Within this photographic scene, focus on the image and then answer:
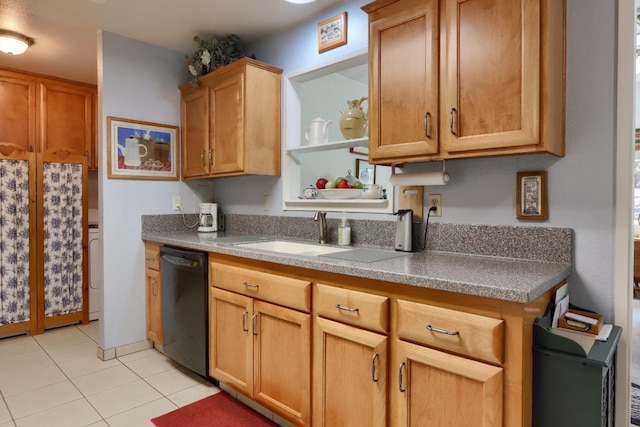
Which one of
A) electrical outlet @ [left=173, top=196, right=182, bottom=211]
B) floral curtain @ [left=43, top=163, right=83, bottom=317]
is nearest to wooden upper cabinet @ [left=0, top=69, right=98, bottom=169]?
floral curtain @ [left=43, top=163, right=83, bottom=317]

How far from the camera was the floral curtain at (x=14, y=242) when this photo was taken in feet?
10.5

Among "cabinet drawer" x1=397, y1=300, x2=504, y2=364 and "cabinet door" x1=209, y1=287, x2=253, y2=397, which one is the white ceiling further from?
"cabinet drawer" x1=397, y1=300, x2=504, y2=364

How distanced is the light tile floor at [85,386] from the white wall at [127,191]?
26 centimetres

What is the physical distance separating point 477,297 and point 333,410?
0.81 metres

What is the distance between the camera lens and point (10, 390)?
233 cm

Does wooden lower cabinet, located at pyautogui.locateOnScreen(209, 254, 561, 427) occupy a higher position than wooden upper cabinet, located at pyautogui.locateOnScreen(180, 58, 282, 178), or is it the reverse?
wooden upper cabinet, located at pyautogui.locateOnScreen(180, 58, 282, 178)

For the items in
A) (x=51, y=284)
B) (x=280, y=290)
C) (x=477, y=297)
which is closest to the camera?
(x=477, y=297)

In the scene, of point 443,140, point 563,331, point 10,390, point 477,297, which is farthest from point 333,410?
point 10,390

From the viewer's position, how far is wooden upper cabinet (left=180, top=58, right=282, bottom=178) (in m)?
2.57

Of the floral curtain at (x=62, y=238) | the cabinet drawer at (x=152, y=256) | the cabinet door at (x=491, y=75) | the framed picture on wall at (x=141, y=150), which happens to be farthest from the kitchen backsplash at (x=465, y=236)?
the floral curtain at (x=62, y=238)

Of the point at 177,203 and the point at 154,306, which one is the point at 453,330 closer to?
the point at 154,306

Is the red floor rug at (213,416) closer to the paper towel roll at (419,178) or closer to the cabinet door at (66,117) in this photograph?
the paper towel roll at (419,178)

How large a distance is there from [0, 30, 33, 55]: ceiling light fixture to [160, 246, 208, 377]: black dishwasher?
6.22 ft

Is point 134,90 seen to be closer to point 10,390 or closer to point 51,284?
point 51,284
